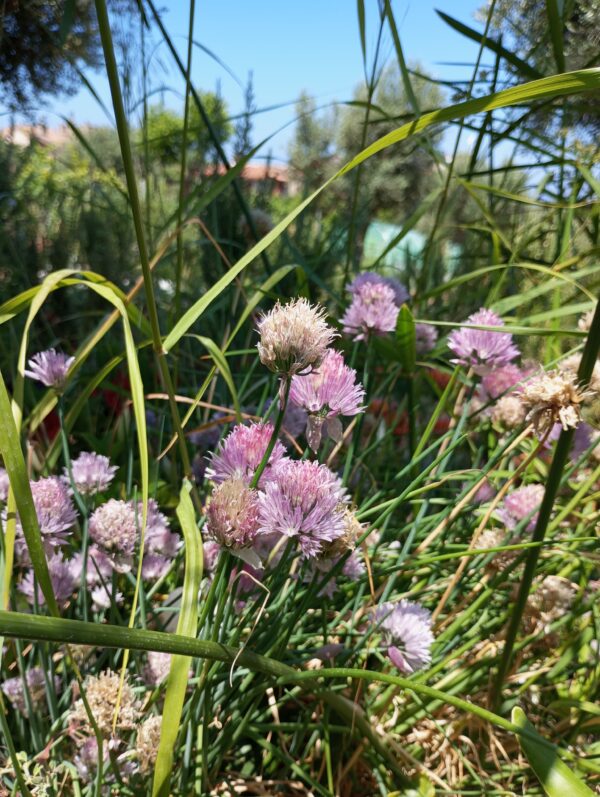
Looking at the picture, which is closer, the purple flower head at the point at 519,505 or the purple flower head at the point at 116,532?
the purple flower head at the point at 116,532

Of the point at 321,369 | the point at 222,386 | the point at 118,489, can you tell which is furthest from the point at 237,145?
the point at 321,369

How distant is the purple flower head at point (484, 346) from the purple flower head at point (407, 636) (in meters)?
0.21

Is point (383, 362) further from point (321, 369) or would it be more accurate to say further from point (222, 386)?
point (321, 369)

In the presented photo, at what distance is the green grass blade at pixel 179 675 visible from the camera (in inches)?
13.9

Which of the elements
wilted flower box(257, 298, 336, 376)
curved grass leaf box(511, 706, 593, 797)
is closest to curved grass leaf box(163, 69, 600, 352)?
wilted flower box(257, 298, 336, 376)

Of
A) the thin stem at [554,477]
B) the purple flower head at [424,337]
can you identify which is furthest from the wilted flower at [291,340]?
the purple flower head at [424,337]

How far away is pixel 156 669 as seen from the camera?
1.74 ft

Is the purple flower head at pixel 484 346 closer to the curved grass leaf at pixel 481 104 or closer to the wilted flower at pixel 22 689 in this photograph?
the curved grass leaf at pixel 481 104

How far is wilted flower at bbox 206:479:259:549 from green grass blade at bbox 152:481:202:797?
40 millimetres

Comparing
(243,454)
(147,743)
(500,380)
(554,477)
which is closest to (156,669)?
(147,743)

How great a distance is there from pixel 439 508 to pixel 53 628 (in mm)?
619

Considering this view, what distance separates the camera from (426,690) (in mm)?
375

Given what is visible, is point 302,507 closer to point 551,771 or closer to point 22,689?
point 551,771

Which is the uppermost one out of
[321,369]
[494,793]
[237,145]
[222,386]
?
[237,145]
